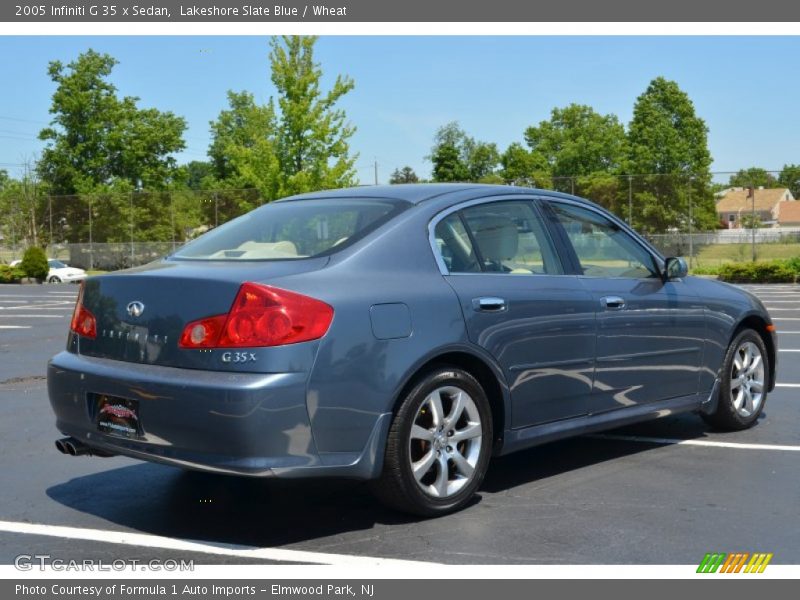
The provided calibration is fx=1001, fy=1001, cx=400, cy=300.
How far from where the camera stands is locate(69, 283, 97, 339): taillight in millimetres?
4781

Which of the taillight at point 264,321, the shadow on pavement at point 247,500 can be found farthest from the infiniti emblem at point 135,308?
the shadow on pavement at point 247,500

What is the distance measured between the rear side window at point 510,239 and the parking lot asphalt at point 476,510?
119cm

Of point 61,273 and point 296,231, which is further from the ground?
point 296,231

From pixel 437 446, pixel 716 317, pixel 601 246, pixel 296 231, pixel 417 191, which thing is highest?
pixel 417 191

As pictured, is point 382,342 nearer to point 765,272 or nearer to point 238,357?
point 238,357

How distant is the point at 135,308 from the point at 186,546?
1.09 m

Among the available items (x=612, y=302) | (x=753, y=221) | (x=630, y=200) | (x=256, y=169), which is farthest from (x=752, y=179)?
(x=612, y=302)

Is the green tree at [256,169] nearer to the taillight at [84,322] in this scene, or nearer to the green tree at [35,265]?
the green tree at [35,265]

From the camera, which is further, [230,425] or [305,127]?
[305,127]

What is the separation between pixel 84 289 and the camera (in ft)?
16.4

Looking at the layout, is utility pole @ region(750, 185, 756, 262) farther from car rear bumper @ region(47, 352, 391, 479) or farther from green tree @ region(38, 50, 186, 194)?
green tree @ region(38, 50, 186, 194)

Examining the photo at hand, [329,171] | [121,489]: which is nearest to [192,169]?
[329,171]

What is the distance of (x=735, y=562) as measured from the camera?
13.6 feet
